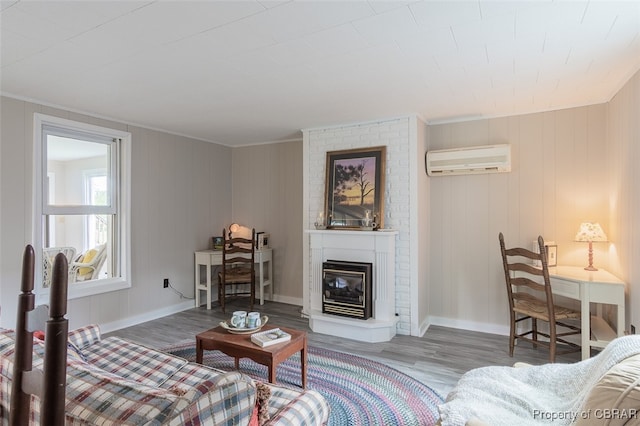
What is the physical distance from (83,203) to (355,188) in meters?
2.94

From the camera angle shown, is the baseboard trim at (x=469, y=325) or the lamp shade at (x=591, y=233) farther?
the baseboard trim at (x=469, y=325)

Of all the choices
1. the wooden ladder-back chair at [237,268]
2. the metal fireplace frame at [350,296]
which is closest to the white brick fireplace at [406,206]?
the metal fireplace frame at [350,296]

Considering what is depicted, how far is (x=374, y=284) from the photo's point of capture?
3.72 meters

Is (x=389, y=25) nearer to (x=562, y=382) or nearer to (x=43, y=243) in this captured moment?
(x=562, y=382)

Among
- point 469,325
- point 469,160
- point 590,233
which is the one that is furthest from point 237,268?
point 590,233

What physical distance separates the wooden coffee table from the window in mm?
1948

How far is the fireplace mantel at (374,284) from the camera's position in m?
3.56

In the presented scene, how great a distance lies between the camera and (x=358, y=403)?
240cm

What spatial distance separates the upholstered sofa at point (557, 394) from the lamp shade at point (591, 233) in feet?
5.81

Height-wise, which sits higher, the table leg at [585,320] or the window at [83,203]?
the window at [83,203]

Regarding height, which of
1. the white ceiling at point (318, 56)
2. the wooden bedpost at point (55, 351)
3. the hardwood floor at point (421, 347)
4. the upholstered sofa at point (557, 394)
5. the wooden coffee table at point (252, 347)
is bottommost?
the hardwood floor at point (421, 347)

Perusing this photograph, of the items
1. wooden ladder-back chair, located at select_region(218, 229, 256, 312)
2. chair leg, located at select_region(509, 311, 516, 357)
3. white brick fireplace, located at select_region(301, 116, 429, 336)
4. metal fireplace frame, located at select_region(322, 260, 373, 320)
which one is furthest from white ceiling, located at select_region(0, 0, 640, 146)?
chair leg, located at select_region(509, 311, 516, 357)

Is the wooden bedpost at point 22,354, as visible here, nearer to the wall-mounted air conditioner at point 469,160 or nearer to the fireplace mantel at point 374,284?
the fireplace mantel at point 374,284

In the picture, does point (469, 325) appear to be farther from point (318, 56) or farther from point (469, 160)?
point (318, 56)
